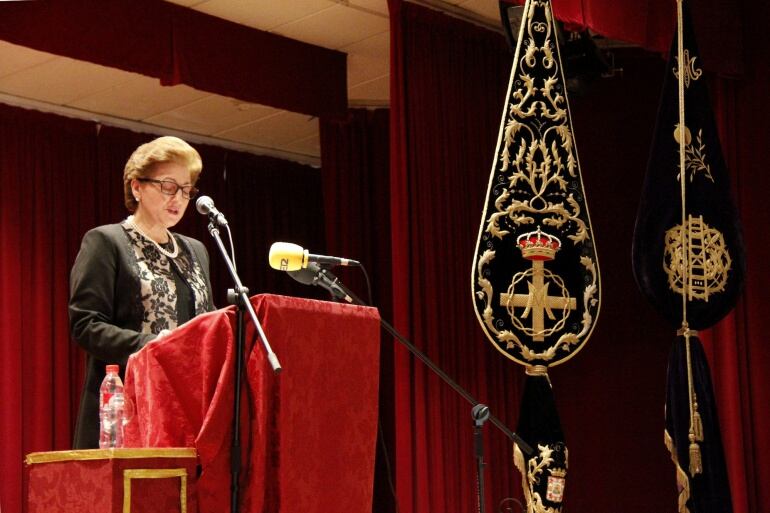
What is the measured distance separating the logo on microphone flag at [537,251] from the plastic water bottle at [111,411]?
1.70 m

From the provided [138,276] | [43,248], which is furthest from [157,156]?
[43,248]

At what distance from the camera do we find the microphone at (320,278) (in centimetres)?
260

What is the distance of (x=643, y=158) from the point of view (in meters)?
5.71

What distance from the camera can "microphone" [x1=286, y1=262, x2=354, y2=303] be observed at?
260cm

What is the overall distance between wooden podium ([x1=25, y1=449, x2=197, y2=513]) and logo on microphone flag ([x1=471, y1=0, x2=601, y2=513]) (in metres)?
2.04

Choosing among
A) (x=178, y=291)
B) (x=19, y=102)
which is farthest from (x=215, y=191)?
(x=178, y=291)

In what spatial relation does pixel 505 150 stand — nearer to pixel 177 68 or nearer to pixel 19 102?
pixel 177 68

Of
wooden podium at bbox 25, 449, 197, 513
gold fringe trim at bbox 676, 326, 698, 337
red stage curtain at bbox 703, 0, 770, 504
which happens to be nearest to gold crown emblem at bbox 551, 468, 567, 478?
gold fringe trim at bbox 676, 326, 698, 337

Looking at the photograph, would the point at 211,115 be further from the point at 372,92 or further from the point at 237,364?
the point at 237,364

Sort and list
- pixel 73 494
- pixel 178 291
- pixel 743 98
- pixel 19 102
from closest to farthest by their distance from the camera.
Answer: pixel 73 494
pixel 178 291
pixel 743 98
pixel 19 102

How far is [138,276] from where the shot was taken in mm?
2801

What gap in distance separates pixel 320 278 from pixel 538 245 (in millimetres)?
1577

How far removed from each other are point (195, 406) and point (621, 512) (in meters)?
3.76

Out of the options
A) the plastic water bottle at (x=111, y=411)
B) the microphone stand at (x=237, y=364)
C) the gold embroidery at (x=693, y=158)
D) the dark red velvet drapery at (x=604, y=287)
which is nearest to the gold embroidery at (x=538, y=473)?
the dark red velvet drapery at (x=604, y=287)
